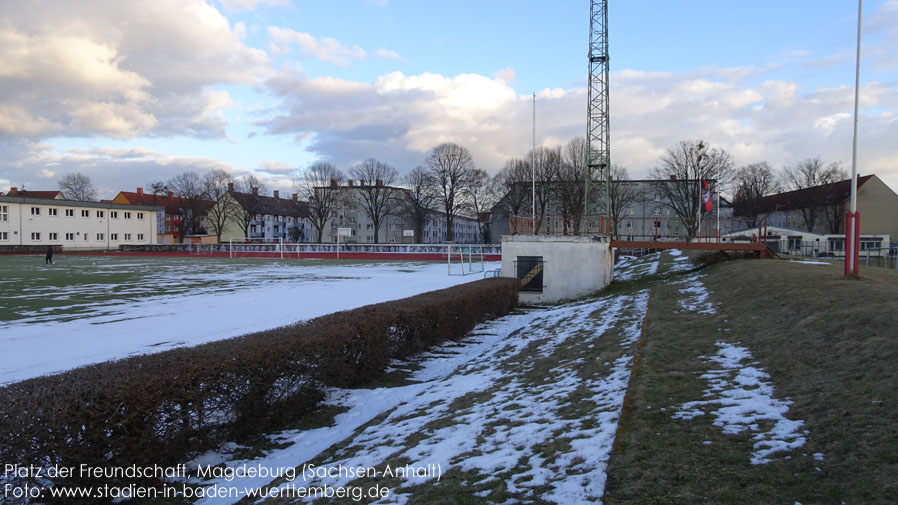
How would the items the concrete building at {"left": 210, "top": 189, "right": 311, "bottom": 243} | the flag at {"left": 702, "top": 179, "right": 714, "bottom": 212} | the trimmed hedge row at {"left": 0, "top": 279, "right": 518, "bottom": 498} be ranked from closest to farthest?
the trimmed hedge row at {"left": 0, "top": 279, "right": 518, "bottom": 498}
the flag at {"left": 702, "top": 179, "right": 714, "bottom": 212}
the concrete building at {"left": 210, "top": 189, "right": 311, "bottom": 243}

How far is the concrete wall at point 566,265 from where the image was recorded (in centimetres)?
2248

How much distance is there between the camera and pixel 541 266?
22.8 meters

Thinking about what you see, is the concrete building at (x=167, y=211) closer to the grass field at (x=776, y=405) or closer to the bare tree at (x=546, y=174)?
the bare tree at (x=546, y=174)

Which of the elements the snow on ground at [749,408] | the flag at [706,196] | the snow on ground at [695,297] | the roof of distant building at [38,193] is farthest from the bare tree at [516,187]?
the roof of distant building at [38,193]

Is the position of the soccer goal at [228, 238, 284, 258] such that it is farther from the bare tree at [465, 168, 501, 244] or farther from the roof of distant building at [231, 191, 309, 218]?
the bare tree at [465, 168, 501, 244]

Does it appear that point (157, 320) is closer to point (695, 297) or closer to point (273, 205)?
point (695, 297)

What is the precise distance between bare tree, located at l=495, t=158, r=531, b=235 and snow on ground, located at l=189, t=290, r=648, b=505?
63467 mm

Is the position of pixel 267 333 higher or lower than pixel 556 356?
higher

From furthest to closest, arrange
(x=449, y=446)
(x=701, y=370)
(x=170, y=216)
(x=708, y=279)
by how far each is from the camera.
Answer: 1. (x=170, y=216)
2. (x=708, y=279)
3. (x=701, y=370)
4. (x=449, y=446)

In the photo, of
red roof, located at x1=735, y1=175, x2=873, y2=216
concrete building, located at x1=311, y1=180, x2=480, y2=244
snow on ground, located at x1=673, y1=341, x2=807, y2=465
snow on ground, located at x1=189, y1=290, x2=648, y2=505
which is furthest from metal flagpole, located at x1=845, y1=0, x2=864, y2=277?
concrete building, located at x1=311, y1=180, x2=480, y2=244

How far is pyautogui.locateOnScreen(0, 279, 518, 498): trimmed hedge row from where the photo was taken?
436 cm

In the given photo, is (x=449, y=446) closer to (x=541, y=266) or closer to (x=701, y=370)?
(x=701, y=370)

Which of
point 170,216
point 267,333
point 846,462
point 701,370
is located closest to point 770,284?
point 701,370

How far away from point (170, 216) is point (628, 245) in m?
114
